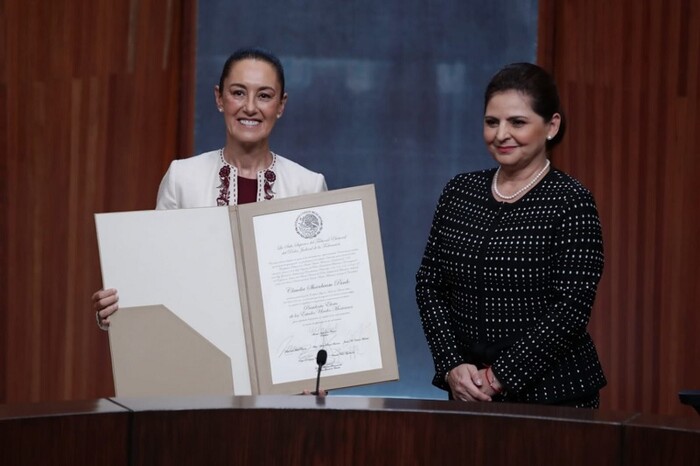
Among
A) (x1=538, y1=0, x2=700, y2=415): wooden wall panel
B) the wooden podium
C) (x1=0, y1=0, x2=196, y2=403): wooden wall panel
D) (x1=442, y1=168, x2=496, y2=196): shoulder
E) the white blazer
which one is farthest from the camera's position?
(x1=538, y1=0, x2=700, y2=415): wooden wall panel

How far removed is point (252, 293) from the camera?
93.7 inches

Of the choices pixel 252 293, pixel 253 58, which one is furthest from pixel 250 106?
pixel 252 293

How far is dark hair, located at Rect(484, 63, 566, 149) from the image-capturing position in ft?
8.00

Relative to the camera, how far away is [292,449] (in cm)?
155

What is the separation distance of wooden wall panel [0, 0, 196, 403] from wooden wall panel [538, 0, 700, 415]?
159cm

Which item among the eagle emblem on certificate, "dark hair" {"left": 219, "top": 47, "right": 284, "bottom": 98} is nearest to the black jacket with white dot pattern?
the eagle emblem on certificate

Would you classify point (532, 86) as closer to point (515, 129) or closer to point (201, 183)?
point (515, 129)

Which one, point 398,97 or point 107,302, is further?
point 398,97

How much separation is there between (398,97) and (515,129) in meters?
1.85

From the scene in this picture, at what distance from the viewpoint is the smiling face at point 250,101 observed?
104 inches

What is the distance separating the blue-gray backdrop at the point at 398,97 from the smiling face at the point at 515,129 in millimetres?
1790

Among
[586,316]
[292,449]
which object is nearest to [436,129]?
[586,316]

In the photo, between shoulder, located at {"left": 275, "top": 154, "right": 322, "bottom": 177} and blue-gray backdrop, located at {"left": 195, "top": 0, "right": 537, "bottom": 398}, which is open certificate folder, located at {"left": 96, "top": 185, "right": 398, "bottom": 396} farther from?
blue-gray backdrop, located at {"left": 195, "top": 0, "right": 537, "bottom": 398}

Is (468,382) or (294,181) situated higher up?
(294,181)
